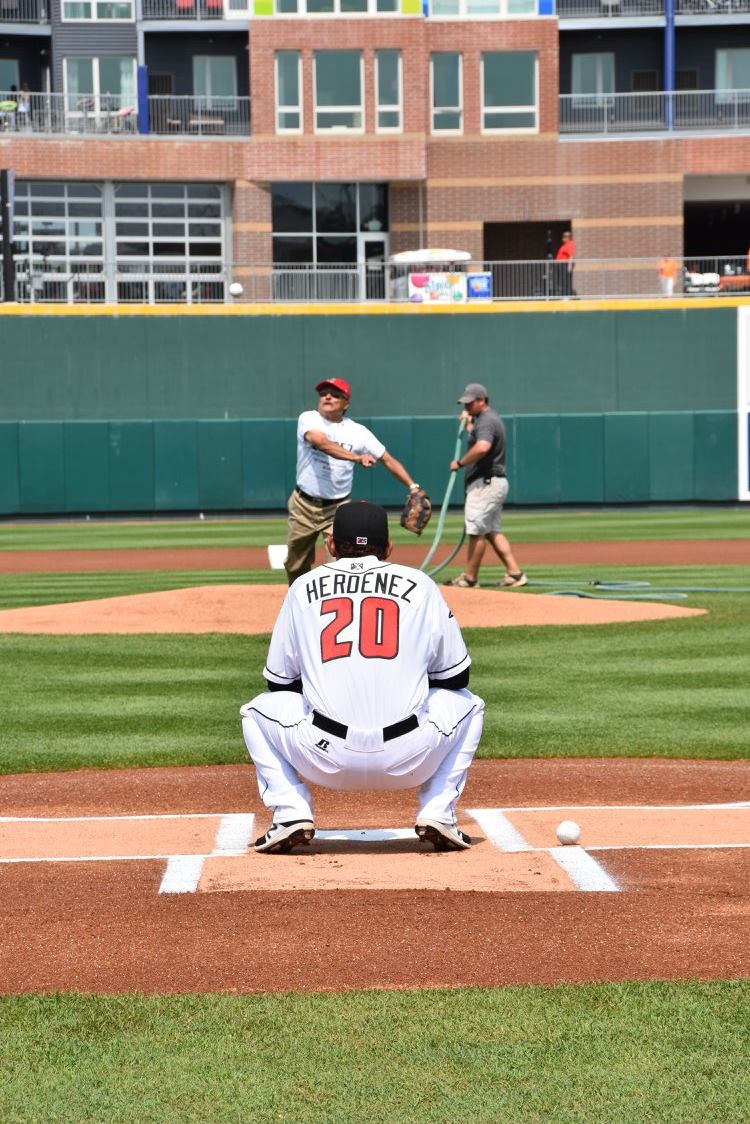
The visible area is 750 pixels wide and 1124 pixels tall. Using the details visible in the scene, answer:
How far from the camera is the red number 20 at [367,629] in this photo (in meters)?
6.26

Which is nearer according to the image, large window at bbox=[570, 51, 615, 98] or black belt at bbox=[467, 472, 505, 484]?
black belt at bbox=[467, 472, 505, 484]

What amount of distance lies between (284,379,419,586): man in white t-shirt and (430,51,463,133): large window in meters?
35.0

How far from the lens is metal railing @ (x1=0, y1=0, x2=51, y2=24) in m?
49.5

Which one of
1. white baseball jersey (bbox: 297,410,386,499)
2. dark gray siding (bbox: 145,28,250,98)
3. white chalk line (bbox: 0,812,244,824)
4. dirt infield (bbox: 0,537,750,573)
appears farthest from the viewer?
dark gray siding (bbox: 145,28,250,98)

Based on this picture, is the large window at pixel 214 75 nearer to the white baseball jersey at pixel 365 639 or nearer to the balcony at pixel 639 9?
the balcony at pixel 639 9

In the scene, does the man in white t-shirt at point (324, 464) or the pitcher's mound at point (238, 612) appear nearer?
the man in white t-shirt at point (324, 464)

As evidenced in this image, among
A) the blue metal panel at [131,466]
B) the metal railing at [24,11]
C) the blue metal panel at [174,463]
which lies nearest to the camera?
the blue metal panel at [131,466]

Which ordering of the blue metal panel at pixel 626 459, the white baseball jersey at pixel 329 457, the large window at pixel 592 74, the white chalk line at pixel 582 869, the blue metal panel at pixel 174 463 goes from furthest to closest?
the large window at pixel 592 74 → the blue metal panel at pixel 626 459 → the blue metal panel at pixel 174 463 → the white baseball jersey at pixel 329 457 → the white chalk line at pixel 582 869

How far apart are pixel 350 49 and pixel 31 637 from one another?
34444 millimetres

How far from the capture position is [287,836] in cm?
647

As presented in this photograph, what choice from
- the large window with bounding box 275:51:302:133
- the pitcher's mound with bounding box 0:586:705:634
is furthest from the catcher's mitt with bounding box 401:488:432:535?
the large window with bounding box 275:51:302:133

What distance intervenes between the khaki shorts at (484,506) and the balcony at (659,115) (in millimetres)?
31315

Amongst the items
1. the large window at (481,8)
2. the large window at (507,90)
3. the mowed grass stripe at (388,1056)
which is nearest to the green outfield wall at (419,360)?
the large window at (507,90)

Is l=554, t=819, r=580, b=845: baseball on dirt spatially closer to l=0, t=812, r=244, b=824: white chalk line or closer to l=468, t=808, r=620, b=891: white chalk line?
l=468, t=808, r=620, b=891: white chalk line
